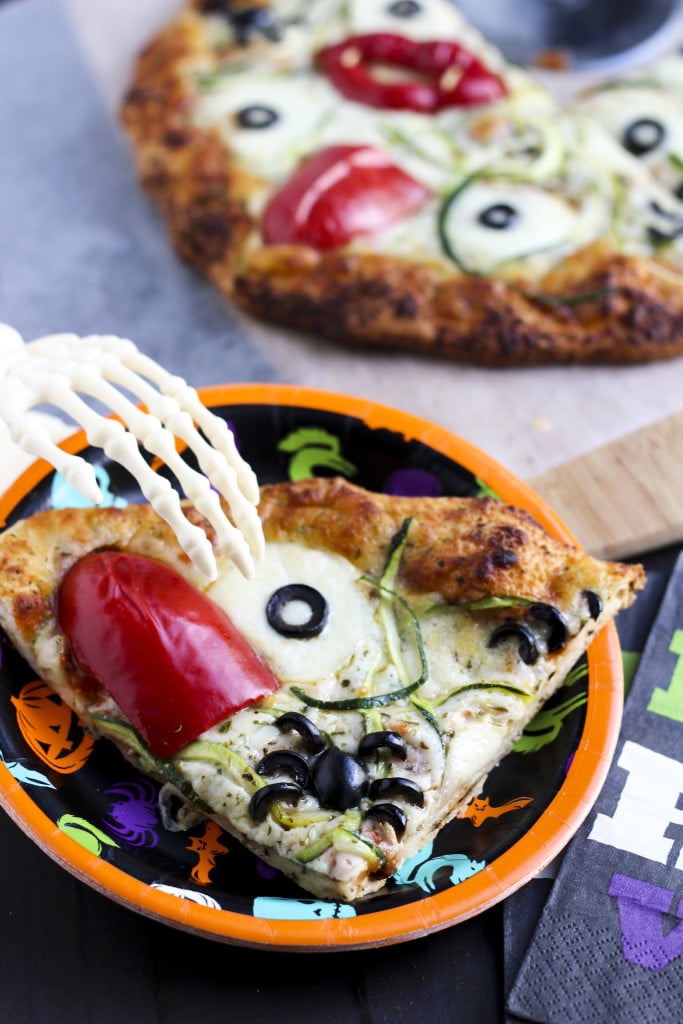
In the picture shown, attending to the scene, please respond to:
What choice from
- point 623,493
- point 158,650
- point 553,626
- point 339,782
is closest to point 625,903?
point 553,626

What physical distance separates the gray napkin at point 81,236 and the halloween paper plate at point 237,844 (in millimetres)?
1608

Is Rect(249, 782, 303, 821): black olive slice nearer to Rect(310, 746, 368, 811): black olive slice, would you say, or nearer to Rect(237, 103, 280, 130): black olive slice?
Rect(310, 746, 368, 811): black olive slice

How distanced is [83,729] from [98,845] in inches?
15.6

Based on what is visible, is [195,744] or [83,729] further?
[83,729]

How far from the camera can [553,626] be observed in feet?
9.29

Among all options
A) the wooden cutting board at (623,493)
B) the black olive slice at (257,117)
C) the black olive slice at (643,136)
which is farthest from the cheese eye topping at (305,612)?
the black olive slice at (643,136)

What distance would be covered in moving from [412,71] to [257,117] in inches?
32.3

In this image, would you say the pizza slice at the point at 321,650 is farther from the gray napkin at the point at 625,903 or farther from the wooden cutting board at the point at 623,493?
the wooden cutting board at the point at 623,493

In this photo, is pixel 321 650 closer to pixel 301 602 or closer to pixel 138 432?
pixel 301 602

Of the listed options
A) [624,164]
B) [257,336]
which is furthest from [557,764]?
[624,164]

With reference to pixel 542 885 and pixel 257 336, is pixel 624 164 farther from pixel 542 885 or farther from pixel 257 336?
pixel 542 885

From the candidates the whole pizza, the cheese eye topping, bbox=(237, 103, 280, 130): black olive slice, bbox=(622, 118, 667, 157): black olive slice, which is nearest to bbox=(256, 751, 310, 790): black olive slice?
the cheese eye topping

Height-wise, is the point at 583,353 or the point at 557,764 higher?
the point at 583,353

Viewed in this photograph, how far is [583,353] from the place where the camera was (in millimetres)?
4629
